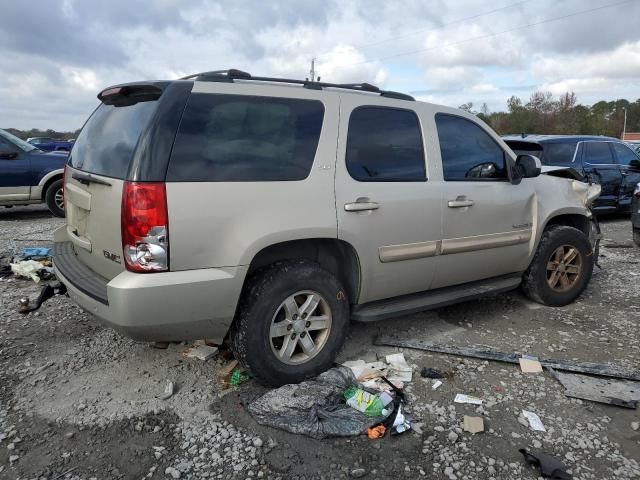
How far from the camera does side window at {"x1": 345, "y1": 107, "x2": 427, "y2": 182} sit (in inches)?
→ 137

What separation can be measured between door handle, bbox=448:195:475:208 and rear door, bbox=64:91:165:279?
Result: 222 cm

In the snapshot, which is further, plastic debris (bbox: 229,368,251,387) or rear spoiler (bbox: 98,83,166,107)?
plastic debris (bbox: 229,368,251,387)

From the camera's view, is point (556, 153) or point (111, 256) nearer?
Result: point (111, 256)

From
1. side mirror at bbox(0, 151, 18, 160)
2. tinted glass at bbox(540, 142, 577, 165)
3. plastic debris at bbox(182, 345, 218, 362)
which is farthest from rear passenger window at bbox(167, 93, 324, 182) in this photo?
side mirror at bbox(0, 151, 18, 160)

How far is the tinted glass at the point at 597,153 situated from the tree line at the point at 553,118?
40.7 metres

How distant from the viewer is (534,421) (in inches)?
119

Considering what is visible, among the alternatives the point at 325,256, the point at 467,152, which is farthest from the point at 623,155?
the point at 325,256

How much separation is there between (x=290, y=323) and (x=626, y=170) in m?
8.85

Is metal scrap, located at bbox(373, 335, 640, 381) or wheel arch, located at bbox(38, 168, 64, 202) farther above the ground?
wheel arch, located at bbox(38, 168, 64, 202)

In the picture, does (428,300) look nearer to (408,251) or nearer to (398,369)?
(408,251)

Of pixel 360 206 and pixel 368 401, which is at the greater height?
pixel 360 206

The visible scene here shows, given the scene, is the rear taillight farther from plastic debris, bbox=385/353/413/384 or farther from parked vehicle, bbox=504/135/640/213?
parked vehicle, bbox=504/135/640/213

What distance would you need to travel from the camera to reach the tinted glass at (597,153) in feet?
30.1

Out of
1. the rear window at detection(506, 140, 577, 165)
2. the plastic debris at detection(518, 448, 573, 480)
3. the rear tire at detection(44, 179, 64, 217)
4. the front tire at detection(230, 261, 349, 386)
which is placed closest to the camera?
the plastic debris at detection(518, 448, 573, 480)
